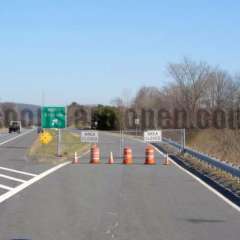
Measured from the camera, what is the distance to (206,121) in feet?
312

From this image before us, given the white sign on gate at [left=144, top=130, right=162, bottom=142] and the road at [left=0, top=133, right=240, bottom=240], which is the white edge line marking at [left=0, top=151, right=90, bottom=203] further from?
the white sign on gate at [left=144, top=130, right=162, bottom=142]

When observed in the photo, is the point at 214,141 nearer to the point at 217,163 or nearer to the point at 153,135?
the point at 153,135

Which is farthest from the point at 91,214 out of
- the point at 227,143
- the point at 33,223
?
the point at 227,143

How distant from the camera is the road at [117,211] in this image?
11547 mm

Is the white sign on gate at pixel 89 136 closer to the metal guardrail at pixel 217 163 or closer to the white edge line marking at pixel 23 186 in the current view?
the metal guardrail at pixel 217 163

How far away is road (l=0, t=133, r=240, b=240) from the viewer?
11547 millimetres

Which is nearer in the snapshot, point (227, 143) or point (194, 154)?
point (194, 154)

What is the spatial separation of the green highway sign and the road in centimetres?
1533

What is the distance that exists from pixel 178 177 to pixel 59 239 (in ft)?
47.0

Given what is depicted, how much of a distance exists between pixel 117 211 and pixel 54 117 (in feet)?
81.4

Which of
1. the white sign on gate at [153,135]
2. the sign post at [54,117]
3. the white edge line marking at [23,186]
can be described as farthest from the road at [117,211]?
the white sign on gate at [153,135]

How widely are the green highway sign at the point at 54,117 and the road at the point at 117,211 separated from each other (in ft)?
50.3

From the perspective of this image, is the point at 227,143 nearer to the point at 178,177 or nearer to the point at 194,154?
the point at 194,154

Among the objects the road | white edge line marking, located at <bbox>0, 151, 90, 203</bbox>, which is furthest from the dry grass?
the road
